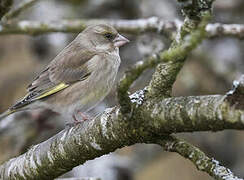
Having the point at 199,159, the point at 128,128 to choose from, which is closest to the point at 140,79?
the point at 128,128

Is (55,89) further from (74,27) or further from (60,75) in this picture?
(74,27)

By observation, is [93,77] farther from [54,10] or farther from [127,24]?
[54,10]

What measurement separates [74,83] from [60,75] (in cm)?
14

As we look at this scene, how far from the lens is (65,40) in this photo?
704cm

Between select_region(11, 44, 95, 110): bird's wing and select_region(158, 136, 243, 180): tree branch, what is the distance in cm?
204

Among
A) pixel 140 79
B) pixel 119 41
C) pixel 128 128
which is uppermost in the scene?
pixel 128 128

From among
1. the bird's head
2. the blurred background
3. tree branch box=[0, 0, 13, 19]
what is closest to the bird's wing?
the bird's head

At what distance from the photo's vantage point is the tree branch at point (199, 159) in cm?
254

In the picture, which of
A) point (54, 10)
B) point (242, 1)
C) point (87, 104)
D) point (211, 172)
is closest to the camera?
point (211, 172)

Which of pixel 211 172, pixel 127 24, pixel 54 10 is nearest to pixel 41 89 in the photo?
pixel 127 24

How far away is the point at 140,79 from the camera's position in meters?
5.31

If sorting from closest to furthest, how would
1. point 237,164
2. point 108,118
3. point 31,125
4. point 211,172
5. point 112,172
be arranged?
point 211,172, point 108,118, point 31,125, point 112,172, point 237,164

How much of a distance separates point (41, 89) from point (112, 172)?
4.51 feet

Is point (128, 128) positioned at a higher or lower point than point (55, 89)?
higher
